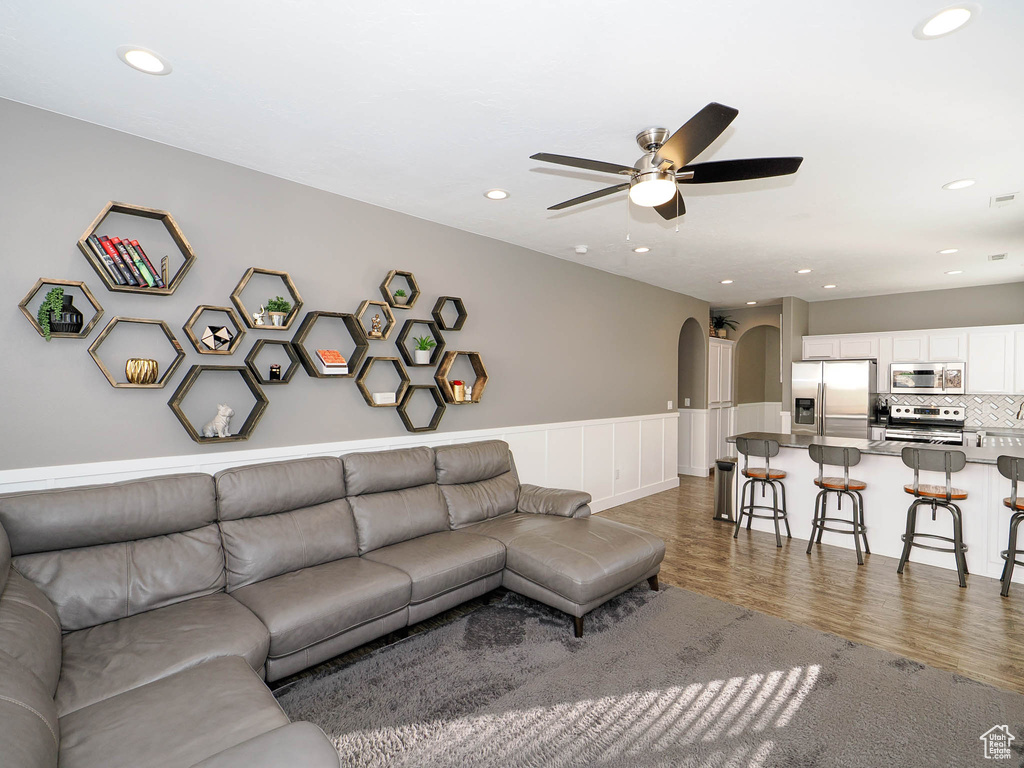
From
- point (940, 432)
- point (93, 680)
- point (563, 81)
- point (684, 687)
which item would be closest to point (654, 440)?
point (940, 432)

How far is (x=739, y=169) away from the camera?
7.54 ft

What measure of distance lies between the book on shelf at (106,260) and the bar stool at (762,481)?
485 centimetres

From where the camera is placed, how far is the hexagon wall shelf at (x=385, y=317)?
12.0 feet

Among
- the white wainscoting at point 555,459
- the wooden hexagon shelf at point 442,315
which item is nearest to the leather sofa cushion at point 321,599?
the white wainscoting at point 555,459

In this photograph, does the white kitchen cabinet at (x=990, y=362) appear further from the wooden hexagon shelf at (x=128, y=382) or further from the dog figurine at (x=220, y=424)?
the wooden hexagon shelf at (x=128, y=382)

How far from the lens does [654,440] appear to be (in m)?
6.80

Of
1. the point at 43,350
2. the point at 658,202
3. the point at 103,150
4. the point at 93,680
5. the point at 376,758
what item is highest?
the point at 103,150

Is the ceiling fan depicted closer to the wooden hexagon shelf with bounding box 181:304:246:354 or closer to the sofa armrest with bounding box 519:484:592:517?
the wooden hexagon shelf with bounding box 181:304:246:354

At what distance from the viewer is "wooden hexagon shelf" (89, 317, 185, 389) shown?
2.61m

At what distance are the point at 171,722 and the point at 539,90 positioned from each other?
271cm

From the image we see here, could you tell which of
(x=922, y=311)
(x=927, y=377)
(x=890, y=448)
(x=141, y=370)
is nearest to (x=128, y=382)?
(x=141, y=370)

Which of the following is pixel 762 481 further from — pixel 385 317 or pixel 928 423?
pixel 385 317

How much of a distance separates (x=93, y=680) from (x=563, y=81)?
290 centimetres

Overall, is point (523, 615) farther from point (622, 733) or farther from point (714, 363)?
point (714, 363)
